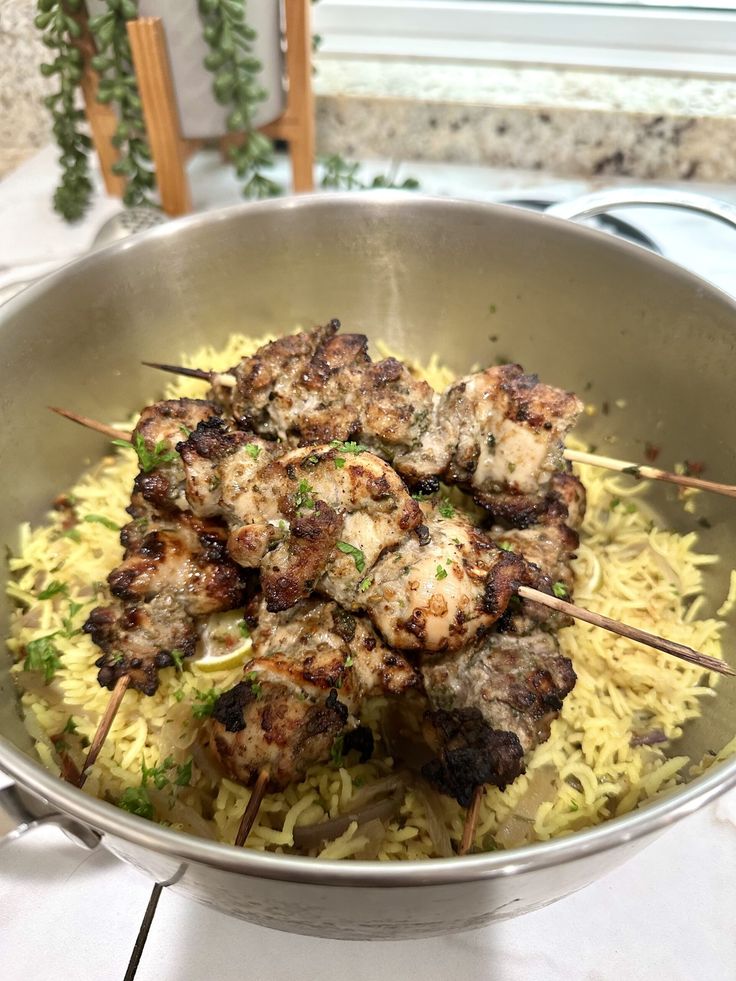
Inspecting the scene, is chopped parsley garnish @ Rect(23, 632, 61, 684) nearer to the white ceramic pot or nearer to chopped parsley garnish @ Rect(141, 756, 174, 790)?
chopped parsley garnish @ Rect(141, 756, 174, 790)

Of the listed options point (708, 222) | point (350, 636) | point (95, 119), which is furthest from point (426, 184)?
point (350, 636)

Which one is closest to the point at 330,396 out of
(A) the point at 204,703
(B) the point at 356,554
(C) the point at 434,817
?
(B) the point at 356,554

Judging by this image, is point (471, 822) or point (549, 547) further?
point (549, 547)

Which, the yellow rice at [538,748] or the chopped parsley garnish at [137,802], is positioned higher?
the yellow rice at [538,748]

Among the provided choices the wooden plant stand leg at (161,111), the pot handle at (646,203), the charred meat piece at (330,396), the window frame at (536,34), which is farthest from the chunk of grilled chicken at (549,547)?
the window frame at (536,34)

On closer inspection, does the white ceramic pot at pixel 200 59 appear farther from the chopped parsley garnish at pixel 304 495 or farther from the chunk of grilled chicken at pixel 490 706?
the chunk of grilled chicken at pixel 490 706

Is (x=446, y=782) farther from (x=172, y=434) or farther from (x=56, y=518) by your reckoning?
(x=56, y=518)

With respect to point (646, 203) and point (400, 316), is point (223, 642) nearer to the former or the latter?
point (400, 316)

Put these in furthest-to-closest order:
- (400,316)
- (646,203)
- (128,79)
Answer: (128,79), (400,316), (646,203)
